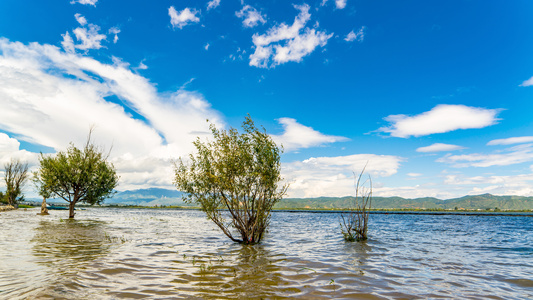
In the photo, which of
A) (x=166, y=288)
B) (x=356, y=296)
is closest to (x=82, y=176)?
(x=166, y=288)

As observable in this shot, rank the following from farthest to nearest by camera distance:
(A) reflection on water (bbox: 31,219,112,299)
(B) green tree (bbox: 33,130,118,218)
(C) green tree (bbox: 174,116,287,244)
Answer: (B) green tree (bbox: 33,130,118,218)
(C) green tree (bbox: 174,116,287,244)
(A) reflection on water (bbox: 31,219,112,299)

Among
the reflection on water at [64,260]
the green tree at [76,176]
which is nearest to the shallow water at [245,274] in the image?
the reflection on water at [64,260]

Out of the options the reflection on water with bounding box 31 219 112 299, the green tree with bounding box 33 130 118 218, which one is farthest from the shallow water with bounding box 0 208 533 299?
the green tree with bounding box 33 130 118 218

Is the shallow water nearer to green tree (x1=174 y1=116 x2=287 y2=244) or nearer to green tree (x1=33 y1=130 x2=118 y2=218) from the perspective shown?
green tree (x1=174 y1=116 x2=287 y2=244)

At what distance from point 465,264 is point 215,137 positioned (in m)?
20.5

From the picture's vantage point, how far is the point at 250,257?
18.7 m

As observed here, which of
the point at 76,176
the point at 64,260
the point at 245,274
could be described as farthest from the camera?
the point at 76,176

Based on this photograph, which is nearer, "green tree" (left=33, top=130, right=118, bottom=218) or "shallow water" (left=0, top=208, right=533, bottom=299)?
"shallow water" (left=0, top=208, right=533, bottom=299)

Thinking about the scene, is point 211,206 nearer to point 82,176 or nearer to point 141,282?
point 141,282

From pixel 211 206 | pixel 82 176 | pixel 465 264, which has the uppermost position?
pixel 82 176

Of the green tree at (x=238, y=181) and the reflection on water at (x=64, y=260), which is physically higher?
the green tree at (x=238, y=181)

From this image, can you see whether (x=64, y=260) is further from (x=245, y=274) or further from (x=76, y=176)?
(x=76, y=176)

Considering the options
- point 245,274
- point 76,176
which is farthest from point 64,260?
point 76,176

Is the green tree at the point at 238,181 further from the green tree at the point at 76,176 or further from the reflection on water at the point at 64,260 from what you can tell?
the green tree at the point at 76,176
